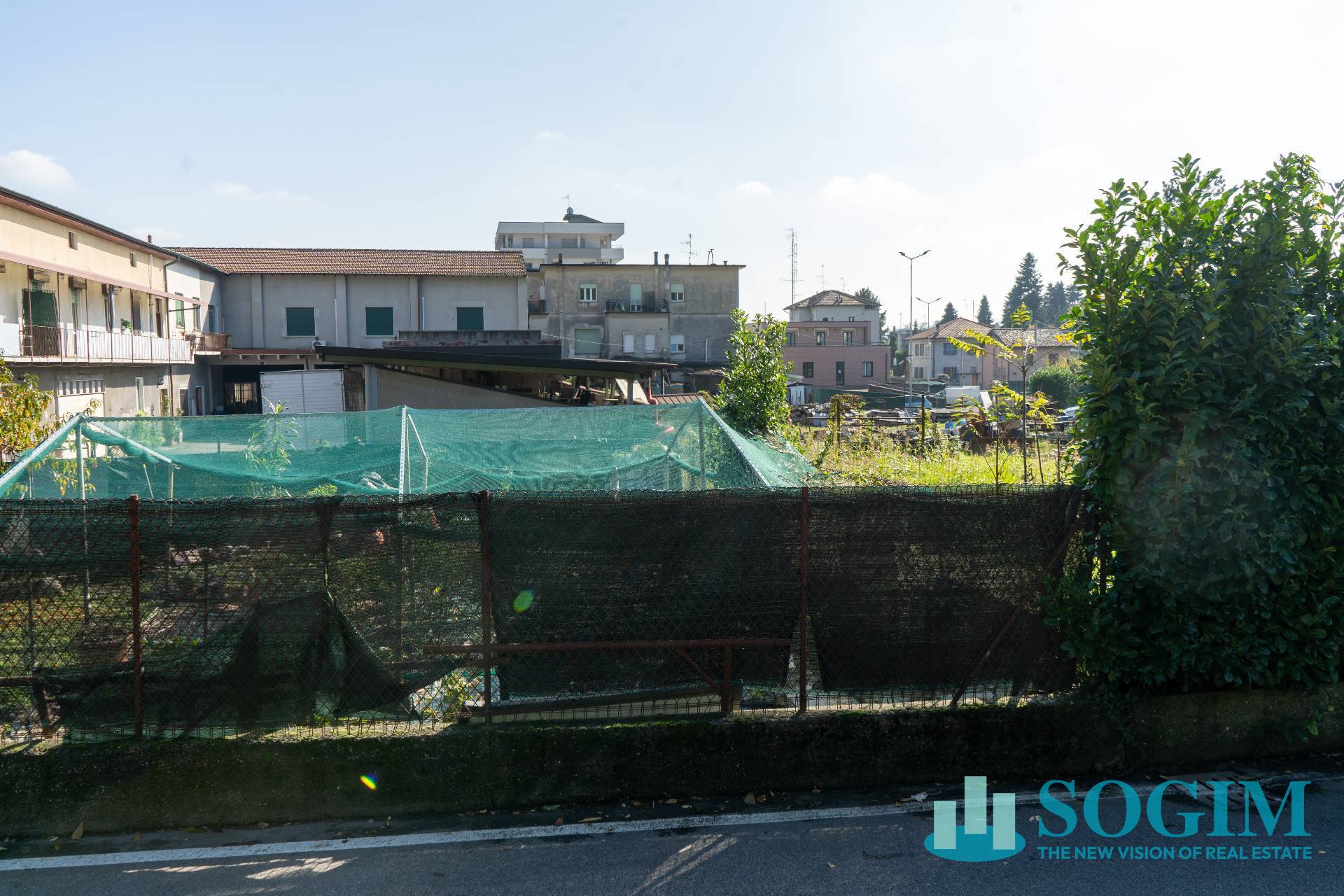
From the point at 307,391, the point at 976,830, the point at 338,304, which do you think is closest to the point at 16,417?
the point at 976,830

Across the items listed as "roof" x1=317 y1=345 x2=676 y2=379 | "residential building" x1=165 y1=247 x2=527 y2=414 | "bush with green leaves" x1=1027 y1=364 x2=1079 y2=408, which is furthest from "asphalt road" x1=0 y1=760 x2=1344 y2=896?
"bush with green leaves" x1=1027 y1=364 x2=1079 y2=408

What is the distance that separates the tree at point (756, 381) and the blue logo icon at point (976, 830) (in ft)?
39.8

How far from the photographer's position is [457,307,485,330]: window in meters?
44.4

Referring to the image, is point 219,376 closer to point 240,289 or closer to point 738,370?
point 240,289

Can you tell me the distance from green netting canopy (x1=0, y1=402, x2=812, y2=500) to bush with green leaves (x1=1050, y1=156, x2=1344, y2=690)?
3264 mm

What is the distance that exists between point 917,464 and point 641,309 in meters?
38.3

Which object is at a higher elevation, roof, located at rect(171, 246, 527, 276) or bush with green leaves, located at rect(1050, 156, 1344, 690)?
roof, located at rect(171, 246, 527, 276)

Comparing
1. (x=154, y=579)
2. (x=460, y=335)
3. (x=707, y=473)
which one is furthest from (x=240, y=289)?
(x=154, y=579)

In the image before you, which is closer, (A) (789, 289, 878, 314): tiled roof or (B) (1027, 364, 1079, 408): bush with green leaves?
(B) (1027, 364, 1079, 408): bush with green leaves

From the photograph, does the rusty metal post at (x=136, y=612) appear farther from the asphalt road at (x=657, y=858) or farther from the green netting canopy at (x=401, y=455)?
the green netting canopy at (x=401, y=455)

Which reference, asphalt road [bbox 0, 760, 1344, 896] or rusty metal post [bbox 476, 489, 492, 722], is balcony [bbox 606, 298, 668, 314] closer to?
rusty metal post [bbox 476, 489, 492, 722]

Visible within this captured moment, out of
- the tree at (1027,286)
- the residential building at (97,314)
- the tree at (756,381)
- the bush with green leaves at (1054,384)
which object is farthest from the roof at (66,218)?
the tree at (1027,286)

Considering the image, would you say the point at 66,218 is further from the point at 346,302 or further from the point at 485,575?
the point at 485,575

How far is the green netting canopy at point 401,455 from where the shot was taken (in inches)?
373
